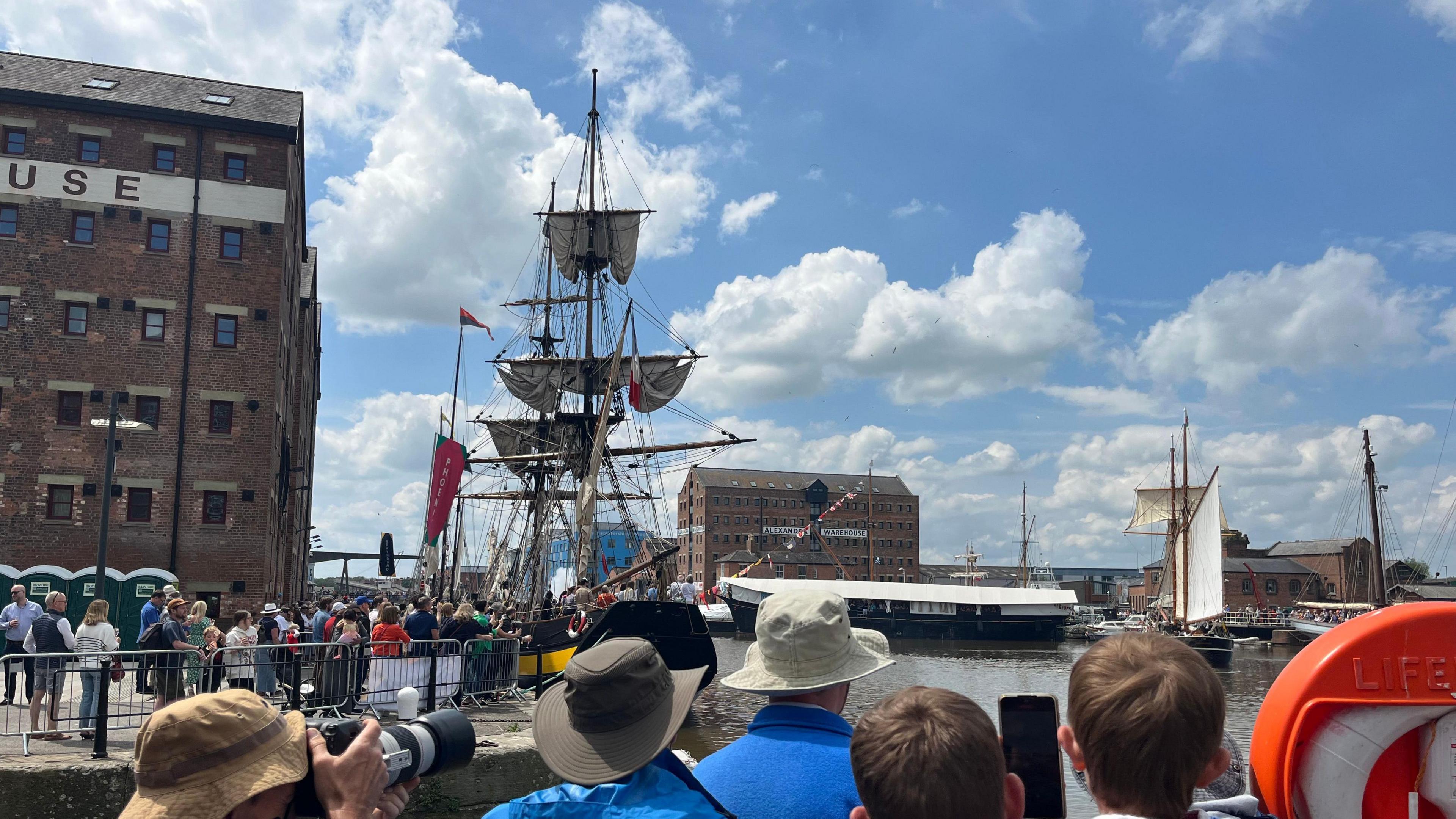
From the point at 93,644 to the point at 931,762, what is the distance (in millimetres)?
12251

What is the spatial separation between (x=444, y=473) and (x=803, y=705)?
21.1 m

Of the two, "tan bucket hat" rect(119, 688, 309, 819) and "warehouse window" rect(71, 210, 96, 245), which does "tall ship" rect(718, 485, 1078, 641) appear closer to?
"warehouse window" rect(71, 210, 96, 245)

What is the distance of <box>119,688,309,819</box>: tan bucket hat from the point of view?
2.23 meters

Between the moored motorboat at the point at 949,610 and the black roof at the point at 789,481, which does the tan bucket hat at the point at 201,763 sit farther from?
the black roof at the point at 789,481

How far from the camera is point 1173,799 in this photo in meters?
2.16

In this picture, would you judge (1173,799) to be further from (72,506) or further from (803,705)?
(72,506)

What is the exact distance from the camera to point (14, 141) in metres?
28.3

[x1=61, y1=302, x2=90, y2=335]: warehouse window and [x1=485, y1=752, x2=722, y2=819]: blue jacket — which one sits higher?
[x1=61, y1=302, x2=90, y2=335]: warehouse window

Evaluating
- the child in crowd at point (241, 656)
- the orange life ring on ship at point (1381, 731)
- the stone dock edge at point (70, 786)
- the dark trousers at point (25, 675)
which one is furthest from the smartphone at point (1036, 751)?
the dark trousers at point (25, 675)

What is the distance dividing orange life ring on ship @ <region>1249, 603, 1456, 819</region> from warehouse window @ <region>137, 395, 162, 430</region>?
30.4 m

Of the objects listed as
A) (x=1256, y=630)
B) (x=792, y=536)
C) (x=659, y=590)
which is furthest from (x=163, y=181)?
(x=792, y=536)

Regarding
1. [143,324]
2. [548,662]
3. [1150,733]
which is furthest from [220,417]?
[1150,733]

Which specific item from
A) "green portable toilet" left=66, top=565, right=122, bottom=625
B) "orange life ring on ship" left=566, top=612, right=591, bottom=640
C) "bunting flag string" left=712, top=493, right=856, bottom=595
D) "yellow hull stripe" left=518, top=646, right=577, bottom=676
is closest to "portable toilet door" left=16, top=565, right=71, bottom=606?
"green portable toilet" left=66, top=565, right=122, bottom=625

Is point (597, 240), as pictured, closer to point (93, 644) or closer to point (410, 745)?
point (93, 644)
